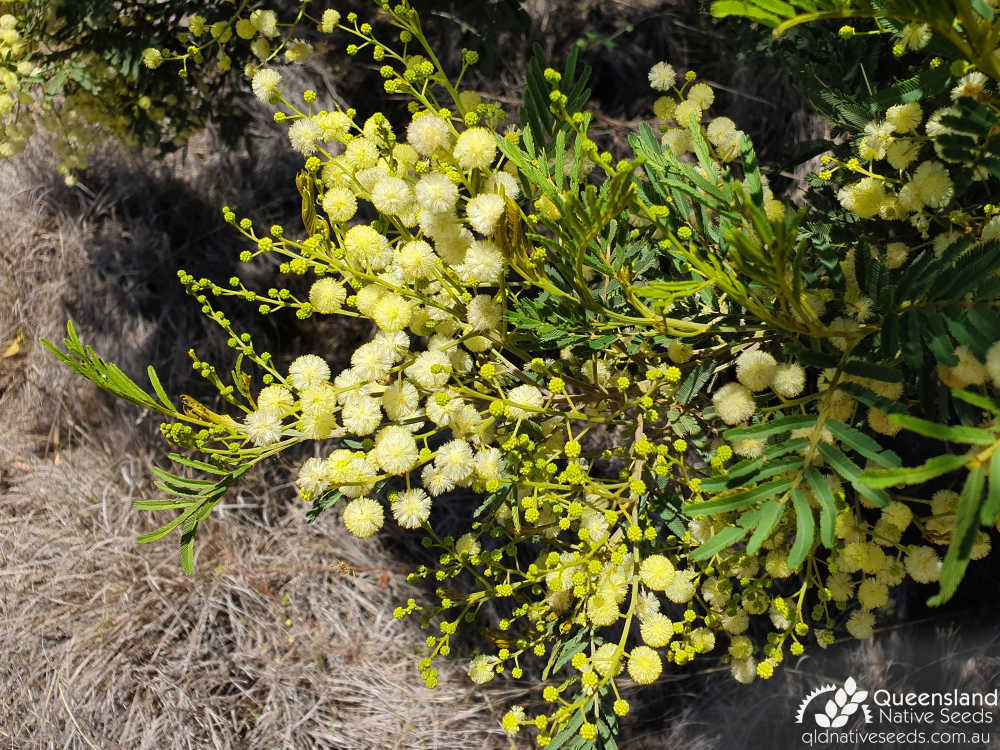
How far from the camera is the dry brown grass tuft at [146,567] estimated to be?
8.11 feet

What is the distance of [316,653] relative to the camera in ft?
8.43

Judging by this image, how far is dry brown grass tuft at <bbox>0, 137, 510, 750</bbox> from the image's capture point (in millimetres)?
2471

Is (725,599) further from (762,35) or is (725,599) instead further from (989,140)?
(762,35)

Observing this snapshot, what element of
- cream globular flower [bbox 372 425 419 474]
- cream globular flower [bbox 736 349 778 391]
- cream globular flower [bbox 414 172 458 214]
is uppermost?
cream globular flower [bbox 414 172 458 214]

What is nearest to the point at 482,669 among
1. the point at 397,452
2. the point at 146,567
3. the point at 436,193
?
the point at 397,452

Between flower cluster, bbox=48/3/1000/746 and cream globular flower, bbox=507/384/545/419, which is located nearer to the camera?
flower cluster, bbox=48/3/1000/746

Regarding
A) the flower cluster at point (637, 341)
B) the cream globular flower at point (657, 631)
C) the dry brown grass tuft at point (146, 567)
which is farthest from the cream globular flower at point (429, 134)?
the dry brown grass tuft at point (146, 567)

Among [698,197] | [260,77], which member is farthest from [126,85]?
[698,197]

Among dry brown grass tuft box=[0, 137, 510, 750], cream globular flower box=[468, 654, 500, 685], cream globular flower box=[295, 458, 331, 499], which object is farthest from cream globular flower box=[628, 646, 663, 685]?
dry brown grass tuft box=[0, 137, 510, 750]

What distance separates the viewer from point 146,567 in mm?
2592

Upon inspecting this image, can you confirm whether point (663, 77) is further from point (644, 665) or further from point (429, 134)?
point (644, 665)

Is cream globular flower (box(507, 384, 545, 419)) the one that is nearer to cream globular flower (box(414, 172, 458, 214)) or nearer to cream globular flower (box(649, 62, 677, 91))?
cream globular flower (box(414, 172, 458, 214))

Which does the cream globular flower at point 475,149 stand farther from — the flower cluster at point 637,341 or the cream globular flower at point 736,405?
the cream globular flower at point 736,405

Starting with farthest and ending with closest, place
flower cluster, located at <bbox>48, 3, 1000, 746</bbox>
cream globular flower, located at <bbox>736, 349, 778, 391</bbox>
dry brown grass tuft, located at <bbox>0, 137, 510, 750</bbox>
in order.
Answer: dry brown grass tuft, located at <bbox>0, 137, 510, 750</bbox> < cream globular flower, located at <bbox>736, 349, 778, 391</bbox> < flower cluster, located at <bbox>48, 3, 1000, 746</bbox>
